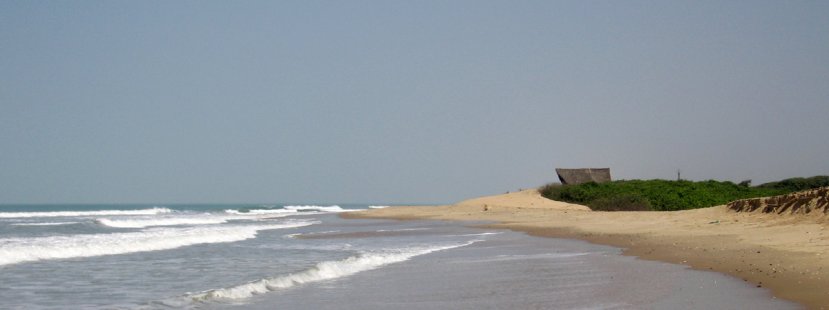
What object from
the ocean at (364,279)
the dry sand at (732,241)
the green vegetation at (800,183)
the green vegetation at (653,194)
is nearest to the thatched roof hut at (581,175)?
the green vegetation at (653,194)

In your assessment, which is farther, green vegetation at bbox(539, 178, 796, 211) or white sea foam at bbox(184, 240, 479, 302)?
green vegetation at bbox(539, 178, 796, 211)

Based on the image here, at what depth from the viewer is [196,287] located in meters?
13.8

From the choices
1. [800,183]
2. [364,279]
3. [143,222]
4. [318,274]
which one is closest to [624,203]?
[800,183]

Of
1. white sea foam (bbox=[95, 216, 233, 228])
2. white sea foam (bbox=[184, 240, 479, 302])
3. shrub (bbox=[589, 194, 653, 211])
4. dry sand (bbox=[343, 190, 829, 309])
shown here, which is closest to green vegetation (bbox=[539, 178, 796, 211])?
shrub (bbox=[589, 194, 653, 211])

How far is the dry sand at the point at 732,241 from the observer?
40.1 ft

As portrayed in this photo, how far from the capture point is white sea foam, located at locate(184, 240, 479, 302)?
12.5 m

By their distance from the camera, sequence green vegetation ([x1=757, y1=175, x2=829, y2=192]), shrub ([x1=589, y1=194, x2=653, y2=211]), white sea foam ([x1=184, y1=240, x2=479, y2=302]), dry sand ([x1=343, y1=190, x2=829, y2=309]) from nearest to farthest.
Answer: dry sand ([x1=343, y1=190, x2=829, y2=309]) < white sea foam ([x1=184, y1=240, x2=479, y2=302]) < shrub ([x1=589, y1=194, x2=653, y2=211]) < green vegetation ([x1=757, y1=175, x2=829, y2=192])

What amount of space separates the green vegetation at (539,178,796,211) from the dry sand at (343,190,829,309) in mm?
7519

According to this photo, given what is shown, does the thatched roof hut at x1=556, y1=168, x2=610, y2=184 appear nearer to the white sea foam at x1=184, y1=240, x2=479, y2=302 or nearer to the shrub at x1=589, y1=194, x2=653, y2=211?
the shrub at x1=589, y1=194, x2=653, y2=211

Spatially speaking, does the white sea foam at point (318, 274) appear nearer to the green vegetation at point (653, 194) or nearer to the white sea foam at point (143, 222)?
the green vegetation at point (653, 194)

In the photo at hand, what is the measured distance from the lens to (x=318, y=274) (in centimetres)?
1563

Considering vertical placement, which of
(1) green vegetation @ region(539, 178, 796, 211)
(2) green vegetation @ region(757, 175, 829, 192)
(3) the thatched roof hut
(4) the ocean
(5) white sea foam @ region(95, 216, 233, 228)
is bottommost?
(4) the ocean

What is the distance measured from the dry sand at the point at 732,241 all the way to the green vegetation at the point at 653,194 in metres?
7.52

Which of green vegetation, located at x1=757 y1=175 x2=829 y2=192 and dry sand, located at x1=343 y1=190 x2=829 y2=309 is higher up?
green vegetation, located at x1=757 y1=175 x2=829 y2=192
